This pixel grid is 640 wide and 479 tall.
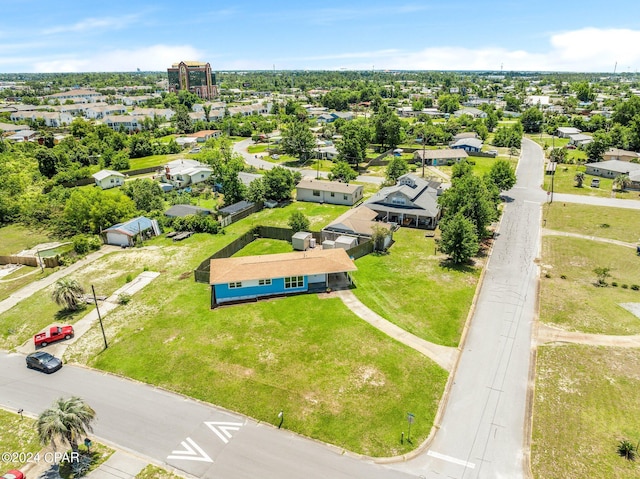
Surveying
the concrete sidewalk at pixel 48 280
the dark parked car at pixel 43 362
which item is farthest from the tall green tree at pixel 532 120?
the dark parked car at pixel 43 362

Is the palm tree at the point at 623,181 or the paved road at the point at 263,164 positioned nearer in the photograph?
the palm tree at the point at 623,181

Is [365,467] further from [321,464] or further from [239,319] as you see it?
[239,319]

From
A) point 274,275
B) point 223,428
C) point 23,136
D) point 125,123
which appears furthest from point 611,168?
point 23,136

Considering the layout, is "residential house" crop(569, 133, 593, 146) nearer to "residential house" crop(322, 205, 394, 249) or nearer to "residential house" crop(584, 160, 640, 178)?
"residential house" crop(584, 160, 640, 178)

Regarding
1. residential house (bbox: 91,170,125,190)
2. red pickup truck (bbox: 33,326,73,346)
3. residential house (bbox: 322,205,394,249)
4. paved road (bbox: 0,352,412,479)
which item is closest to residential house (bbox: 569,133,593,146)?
residential house (bbox: 322,205,394,249)

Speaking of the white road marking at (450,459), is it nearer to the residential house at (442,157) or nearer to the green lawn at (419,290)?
the green lawn at (419,290)

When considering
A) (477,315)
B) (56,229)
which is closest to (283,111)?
(56,229)
